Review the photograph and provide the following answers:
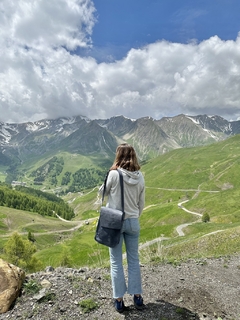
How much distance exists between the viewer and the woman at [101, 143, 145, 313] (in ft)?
28.6

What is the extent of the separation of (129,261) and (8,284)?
4.39m

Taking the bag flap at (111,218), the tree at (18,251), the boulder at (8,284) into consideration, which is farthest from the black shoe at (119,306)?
the tree at (18,251)

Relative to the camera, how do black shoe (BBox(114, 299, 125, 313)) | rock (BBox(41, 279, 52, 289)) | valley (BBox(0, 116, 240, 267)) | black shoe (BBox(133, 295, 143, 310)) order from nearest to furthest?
1. black shoe (BBox(114, 299, 125, 313))
2. black shoe (BBox(133, 295, 143, 310))
3. rock (BBox(41, 279, 52, 289))
4. valley (BBox(0, 116, 240, 267))

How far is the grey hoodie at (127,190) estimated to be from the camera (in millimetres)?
8688

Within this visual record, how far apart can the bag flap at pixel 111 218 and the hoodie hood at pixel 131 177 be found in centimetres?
110

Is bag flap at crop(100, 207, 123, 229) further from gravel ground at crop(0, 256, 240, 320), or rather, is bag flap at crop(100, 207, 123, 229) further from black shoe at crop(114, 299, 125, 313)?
gravel ground at crop(0, 256, 240, 320)

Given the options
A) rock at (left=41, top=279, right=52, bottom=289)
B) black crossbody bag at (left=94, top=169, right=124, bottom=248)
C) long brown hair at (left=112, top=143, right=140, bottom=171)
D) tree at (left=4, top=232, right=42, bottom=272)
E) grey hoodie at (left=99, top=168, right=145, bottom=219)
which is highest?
→ long brown hair at (left=112, top=143, right=140, bottom=171)

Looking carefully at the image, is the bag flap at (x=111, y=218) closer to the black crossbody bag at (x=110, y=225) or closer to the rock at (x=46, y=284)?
the black crossbody bag at (x=110, y=225)

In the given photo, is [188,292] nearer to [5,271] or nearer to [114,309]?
[114,309]

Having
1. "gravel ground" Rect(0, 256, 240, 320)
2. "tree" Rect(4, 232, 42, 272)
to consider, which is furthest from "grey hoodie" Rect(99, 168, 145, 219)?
"tree" Rect(4, 232, 42, 272)

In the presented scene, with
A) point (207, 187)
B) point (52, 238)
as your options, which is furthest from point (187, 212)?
point (207, 187)

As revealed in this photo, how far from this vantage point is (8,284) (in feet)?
29.1

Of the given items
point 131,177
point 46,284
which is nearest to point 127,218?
point 131,177

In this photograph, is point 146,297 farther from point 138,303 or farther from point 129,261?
point 129,261
